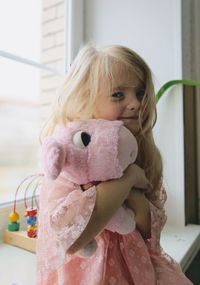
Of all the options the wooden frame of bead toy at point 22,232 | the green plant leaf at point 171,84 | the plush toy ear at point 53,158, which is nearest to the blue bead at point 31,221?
the wooden frame of bead toy at point 22,232

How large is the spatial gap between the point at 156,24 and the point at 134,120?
0.69 m

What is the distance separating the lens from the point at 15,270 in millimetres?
638

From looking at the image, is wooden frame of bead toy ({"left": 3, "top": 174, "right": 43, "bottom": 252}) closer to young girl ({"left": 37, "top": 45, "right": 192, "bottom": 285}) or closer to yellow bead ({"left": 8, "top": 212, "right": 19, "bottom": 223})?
yellow bead ({"left": 8, "top": 212, "right": 19, "bottom": 223})

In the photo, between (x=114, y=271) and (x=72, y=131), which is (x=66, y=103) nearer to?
(x=72, y=131)

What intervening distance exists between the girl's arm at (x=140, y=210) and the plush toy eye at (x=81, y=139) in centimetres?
12

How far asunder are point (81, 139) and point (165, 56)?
0.74 meters

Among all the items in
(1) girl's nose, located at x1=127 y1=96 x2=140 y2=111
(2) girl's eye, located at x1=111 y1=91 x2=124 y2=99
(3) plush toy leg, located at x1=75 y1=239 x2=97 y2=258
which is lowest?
(3) plush toy leg, located at x1=75 y1=239 x2=97 y2=258

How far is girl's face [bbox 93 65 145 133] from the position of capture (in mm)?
491

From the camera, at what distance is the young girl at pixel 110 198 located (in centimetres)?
42

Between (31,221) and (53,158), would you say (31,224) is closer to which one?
(31,221)

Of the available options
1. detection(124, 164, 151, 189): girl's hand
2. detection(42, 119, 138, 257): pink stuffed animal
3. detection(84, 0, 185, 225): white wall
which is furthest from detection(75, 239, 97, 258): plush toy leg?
detection(84, 0, 185, 225): white wall

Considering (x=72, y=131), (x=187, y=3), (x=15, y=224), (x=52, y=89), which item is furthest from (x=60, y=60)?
(x=72, y=131)

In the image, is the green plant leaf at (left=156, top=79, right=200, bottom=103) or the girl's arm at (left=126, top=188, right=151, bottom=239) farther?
the green plant leaf at (left=156, top=79, right=200, bottom=103)

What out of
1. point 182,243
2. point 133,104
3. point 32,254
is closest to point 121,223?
point 133,104
